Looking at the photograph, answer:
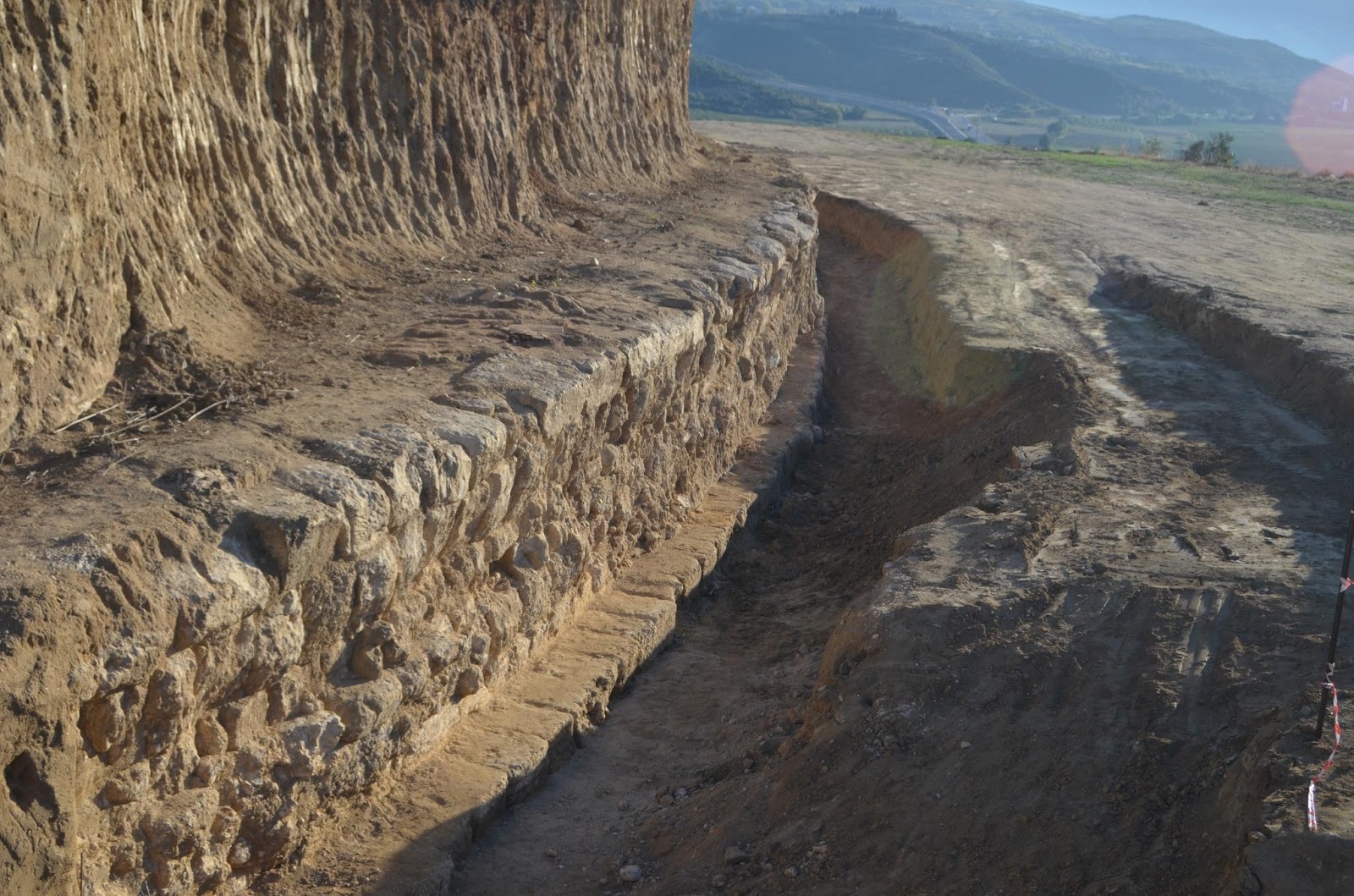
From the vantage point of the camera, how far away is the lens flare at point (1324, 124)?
2453 inches

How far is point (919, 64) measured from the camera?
8738cm

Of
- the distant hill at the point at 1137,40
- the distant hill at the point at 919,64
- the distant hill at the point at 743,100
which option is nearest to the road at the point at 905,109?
the distant hill at the point at 919,64

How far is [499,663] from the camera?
635 cm

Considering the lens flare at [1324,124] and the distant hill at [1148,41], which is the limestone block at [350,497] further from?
the distant hill at [1148,41]

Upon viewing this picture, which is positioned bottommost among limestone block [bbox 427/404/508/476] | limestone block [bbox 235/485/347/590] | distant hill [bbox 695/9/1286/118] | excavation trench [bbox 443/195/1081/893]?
excavation trench [bbox 443/195/1081/893]

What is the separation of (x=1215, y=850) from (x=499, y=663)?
11.4ft

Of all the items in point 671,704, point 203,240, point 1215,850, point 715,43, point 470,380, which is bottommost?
point 671,704

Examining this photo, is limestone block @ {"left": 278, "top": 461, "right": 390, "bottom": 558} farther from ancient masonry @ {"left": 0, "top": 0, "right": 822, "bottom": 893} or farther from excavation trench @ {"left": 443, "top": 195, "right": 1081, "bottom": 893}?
excavation trench @ {"left": 443, "top": 195, "right": 1081, "bottom": 893}

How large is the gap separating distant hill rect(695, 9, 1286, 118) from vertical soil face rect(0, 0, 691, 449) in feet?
254

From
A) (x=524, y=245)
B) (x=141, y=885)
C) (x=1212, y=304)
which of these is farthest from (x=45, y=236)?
(x=1212, y=304)

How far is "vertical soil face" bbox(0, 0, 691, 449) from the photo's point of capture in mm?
4941

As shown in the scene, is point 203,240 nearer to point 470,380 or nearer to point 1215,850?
point 470,380

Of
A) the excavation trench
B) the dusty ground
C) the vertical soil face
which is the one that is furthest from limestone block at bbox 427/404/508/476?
the excavation trench

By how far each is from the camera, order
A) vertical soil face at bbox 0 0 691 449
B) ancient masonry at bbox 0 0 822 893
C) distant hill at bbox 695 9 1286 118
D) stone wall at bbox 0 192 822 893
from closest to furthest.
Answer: stone wall at bbox 0 192 822 893 → ancient masonry at bbox 0 0 822 893 → vertical soil face at bbox 0 0 691 449 → distant hill at bbox 695 9 1286 118
